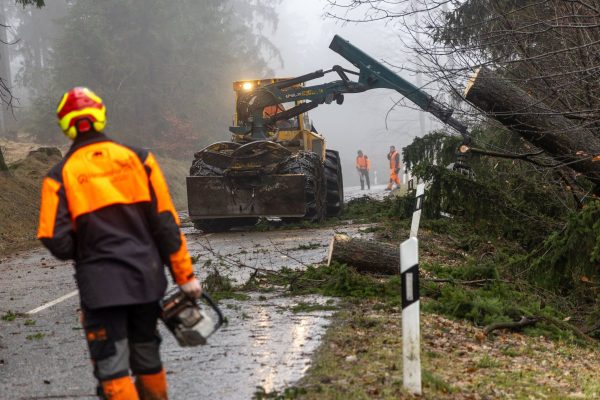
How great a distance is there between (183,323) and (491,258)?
27.6ft

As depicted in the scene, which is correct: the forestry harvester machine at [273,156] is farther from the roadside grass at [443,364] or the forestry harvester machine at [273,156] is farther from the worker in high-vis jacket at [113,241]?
the worker in high-vis jacket at [113,241]

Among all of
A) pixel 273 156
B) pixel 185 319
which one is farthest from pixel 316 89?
pixel 185 319

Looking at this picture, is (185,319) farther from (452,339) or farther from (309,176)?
(309,176)

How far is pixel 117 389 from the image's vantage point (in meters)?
4.29

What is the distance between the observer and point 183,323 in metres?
4.68

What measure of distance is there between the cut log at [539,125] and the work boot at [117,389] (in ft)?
21.9

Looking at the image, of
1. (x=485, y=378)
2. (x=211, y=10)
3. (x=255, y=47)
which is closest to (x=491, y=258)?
(x=485, y=378)

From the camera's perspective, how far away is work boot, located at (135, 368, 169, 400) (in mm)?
4559

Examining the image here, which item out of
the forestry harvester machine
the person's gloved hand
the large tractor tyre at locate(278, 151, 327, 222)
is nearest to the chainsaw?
the person's gloved hand

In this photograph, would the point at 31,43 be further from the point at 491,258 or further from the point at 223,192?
the point at 491,258

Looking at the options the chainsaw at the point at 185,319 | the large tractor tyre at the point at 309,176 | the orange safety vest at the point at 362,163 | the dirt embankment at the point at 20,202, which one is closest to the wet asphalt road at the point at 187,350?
the chainsaw at the point at 185,319

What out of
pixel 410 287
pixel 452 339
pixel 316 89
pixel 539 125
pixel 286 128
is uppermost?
pixel 316 89

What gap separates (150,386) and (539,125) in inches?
270

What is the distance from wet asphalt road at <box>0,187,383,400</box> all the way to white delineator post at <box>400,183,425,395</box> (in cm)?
86
